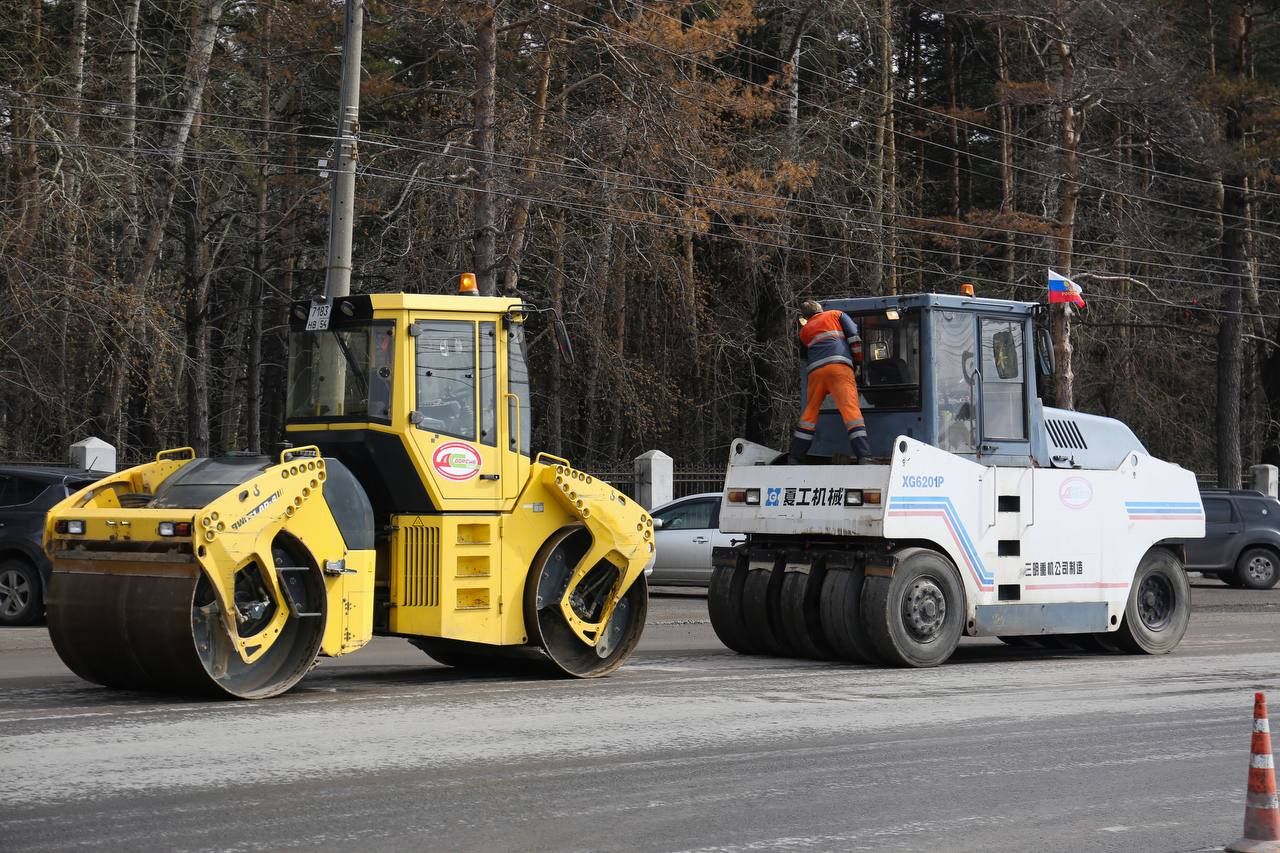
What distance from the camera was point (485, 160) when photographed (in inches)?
982

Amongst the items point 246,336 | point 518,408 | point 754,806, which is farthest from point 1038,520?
point 246,336

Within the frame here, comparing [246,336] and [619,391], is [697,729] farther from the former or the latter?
[246,336]

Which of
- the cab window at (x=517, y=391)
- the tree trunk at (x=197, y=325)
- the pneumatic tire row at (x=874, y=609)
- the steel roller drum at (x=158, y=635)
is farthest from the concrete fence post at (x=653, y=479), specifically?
the steel roller drum at (x=158, y=635)

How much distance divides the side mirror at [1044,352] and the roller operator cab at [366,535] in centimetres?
431

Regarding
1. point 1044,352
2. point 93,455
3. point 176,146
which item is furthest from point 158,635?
point 176,146

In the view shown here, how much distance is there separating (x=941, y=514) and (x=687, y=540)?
354 inches

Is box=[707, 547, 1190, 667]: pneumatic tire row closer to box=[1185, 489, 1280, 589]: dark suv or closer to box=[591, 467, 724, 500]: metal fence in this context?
box=[1185, 489, 1280, 589]: dark suv

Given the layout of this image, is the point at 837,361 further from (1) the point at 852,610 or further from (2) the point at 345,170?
(2) the point at 345,170

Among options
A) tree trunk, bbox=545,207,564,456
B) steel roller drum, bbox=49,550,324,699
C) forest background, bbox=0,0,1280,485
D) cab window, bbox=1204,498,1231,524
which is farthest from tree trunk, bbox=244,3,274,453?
Answer: steel roller drum, bbox=49,550,324,699

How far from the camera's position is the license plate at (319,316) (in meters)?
11.8

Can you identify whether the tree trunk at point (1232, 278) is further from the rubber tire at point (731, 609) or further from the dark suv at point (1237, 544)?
the rubber tire at point (731, 609)

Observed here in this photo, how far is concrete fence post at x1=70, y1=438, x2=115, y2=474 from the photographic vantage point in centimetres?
2433

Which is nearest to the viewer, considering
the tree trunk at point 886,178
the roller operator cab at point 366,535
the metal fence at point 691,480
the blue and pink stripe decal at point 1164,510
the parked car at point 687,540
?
the roller operator cab at point 366,535

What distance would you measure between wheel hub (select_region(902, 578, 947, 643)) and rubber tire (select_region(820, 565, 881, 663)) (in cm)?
39
